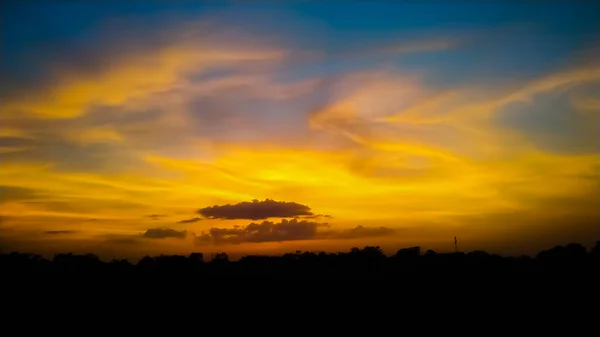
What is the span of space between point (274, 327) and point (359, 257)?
3763cm

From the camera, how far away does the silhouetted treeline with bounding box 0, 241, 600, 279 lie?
148 feet

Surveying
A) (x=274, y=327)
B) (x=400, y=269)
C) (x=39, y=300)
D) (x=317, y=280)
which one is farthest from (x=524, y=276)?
(x=39, y=300)

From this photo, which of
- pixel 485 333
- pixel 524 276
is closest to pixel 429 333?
pixel 485 333

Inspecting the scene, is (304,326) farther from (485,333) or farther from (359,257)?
(359,257)

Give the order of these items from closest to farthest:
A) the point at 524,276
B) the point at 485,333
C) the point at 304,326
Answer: the point at 485,333 < the point at 304,326 < the point at 524,276

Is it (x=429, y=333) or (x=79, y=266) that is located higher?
(x=79, y=266)

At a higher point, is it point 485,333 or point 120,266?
point 120,266

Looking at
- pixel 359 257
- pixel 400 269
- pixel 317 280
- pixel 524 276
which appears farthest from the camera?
pixel 359 257

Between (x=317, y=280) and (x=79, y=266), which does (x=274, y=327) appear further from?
(x=79, y=266)

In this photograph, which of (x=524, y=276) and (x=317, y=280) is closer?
(x=524, y=276)

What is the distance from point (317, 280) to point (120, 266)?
22489 millimetres

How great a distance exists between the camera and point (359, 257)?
67.9 metres

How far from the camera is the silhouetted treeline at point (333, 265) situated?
45000mm

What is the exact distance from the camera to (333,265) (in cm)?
5941
